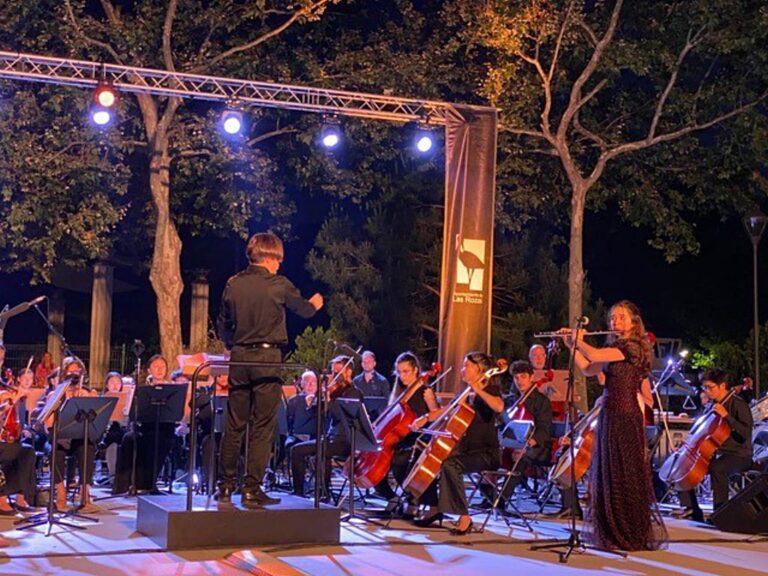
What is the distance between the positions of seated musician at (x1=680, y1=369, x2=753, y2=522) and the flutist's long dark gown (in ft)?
8.18

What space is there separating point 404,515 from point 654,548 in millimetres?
2567

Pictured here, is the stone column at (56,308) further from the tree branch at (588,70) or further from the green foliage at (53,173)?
the tree branch at (588,70)

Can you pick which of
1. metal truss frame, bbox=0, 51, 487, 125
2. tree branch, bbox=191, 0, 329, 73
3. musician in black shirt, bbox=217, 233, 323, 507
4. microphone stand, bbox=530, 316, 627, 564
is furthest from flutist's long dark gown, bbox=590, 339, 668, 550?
tree branch, bbox=191, 0, 329, 73

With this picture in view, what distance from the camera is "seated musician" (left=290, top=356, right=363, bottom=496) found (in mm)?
10602

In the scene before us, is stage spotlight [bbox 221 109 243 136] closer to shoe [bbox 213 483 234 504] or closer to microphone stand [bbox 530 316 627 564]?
shoe [bbox 213 483 234 504]

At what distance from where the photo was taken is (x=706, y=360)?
22578 mm

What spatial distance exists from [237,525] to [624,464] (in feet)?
9.53

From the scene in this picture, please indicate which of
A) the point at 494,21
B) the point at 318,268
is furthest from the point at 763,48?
the point at 318,268

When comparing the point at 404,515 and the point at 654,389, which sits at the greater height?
the point at 654,389

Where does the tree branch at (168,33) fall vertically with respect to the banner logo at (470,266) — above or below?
above

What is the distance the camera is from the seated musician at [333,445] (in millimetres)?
10602

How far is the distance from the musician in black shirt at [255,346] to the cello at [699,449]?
4.54 metres

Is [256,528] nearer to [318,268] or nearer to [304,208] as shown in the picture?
[318,268]

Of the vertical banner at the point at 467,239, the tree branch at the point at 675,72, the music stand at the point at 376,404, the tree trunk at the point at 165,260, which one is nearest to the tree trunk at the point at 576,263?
the tree branch at the point at 675,72
